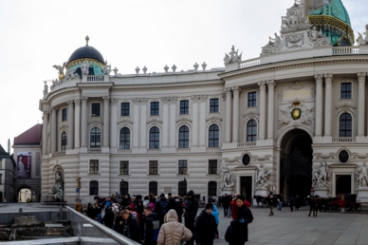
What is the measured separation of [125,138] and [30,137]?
4519 cm

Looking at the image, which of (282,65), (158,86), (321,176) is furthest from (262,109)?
(158,86)

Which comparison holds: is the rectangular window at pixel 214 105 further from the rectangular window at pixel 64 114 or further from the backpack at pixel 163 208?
the backpack at pixel 163 208

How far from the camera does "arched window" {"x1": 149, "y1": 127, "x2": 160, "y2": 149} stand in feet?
211

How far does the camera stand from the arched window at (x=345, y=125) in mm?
53534

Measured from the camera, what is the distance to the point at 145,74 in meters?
65.7

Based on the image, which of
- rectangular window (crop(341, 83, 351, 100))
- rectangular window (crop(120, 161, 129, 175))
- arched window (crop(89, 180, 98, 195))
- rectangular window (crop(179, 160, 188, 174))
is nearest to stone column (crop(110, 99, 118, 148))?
rectangular window (crop(120, 161, 129, 175))

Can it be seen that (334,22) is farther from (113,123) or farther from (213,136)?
(113,123)

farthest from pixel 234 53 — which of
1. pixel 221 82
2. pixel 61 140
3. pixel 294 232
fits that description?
pixel 294 232

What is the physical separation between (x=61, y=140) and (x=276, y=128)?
29292 mm

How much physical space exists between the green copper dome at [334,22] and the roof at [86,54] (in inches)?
1228

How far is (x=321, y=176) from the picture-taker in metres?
51.2

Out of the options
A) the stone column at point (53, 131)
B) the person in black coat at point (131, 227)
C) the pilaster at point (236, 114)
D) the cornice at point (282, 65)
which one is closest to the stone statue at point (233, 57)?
the cornice at point (282, 65)

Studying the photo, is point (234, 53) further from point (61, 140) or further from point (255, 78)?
point (61, 140)

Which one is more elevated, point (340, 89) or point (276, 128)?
point (340, 89)
